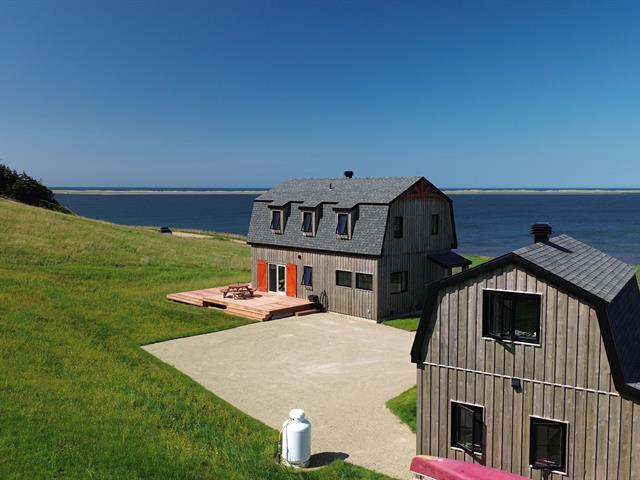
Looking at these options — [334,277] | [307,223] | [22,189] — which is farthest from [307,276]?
[22,189]

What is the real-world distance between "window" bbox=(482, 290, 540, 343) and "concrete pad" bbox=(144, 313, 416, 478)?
3.99 meters

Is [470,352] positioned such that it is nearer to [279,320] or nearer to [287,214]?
[279,320]

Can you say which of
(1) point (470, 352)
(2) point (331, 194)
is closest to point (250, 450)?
(1) point (470, 352)

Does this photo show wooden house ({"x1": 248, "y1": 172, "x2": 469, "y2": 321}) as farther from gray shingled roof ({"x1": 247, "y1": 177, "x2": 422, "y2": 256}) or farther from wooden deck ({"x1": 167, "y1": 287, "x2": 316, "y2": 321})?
wooden deck ({"x1": 167, "y1": 287, "x2": 316, "y2": 321})

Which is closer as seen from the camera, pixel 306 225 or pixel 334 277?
pixel 334 277

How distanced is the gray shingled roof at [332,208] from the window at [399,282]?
7.65 ft

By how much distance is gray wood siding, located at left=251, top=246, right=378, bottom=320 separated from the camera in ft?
95.8

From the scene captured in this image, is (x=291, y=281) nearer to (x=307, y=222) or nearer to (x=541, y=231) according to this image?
(x=307, y=222)

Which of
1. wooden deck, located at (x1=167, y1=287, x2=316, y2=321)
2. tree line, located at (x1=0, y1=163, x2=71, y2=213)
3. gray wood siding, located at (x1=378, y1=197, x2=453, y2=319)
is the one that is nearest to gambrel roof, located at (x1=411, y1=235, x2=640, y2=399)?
gray wood siding, located at (x1=378, y1=197, x2=453, y2=319)

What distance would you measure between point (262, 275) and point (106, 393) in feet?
64.1

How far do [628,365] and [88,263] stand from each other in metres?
38.9

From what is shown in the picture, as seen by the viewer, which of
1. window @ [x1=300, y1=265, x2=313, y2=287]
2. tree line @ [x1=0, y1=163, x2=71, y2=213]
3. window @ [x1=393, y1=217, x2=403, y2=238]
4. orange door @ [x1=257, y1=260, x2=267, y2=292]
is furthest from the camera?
tree line @ [x1=0, y1=163, x2=71, y2=213]

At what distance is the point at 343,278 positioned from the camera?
30.7m

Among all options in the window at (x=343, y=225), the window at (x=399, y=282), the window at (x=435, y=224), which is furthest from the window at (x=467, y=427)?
the window at (x=435, y=224)
